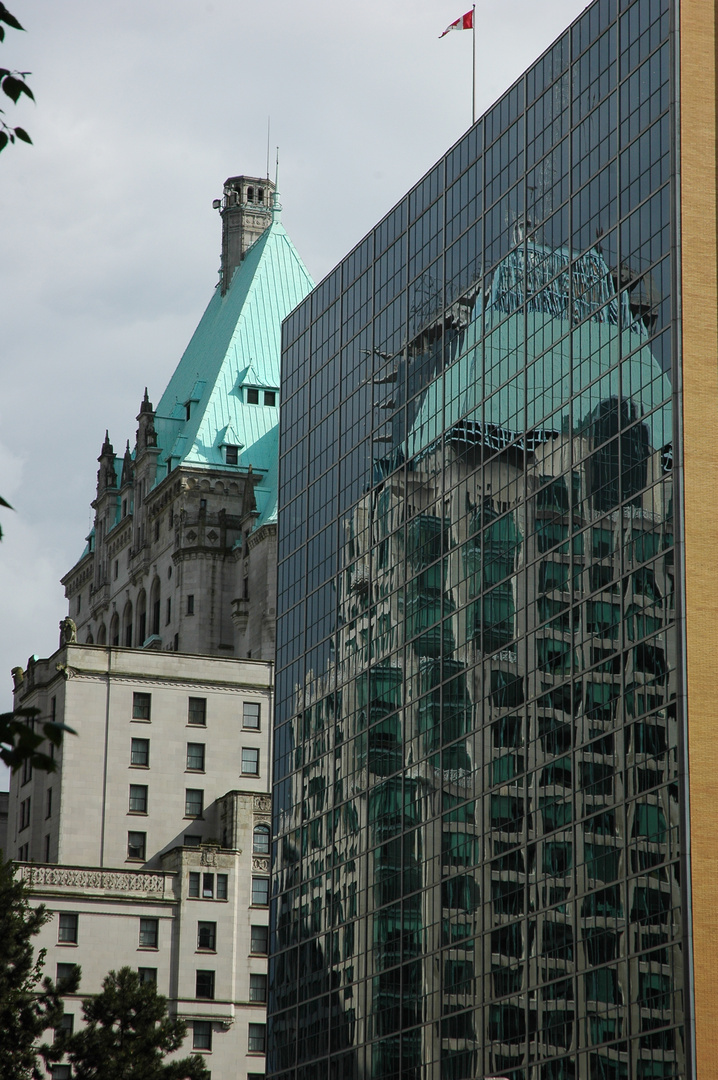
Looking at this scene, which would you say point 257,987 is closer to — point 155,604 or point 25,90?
point 155,604

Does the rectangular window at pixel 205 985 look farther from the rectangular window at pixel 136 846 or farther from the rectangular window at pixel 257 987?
the rectangular window at pixel 136 846

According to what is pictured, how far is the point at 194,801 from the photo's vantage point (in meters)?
135

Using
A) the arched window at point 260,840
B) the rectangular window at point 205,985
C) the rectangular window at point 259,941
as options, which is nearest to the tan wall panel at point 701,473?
the rectangular window at point 205,985

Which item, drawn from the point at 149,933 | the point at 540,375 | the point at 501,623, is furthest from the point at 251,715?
the point at 540,375

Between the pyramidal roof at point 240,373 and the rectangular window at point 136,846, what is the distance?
4586cm

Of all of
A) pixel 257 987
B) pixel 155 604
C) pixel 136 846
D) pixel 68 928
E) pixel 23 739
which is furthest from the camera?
pixel 155 604

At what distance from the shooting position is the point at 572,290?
277ft

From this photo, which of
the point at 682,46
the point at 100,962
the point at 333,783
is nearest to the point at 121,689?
the point at 100,962

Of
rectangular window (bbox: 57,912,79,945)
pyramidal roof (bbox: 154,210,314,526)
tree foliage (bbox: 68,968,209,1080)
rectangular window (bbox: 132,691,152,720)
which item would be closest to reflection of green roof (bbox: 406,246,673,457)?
tree foliage (bbox: 68,968,209,1080)

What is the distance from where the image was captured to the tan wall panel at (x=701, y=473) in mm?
68625

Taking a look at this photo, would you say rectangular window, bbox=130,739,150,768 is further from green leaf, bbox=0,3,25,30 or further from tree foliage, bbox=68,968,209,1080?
green leaf, bbox=0,3,25,30

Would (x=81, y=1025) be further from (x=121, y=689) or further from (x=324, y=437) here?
(x=324, y=437)

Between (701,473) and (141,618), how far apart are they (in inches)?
4513

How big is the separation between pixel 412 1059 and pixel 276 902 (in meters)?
25.8
